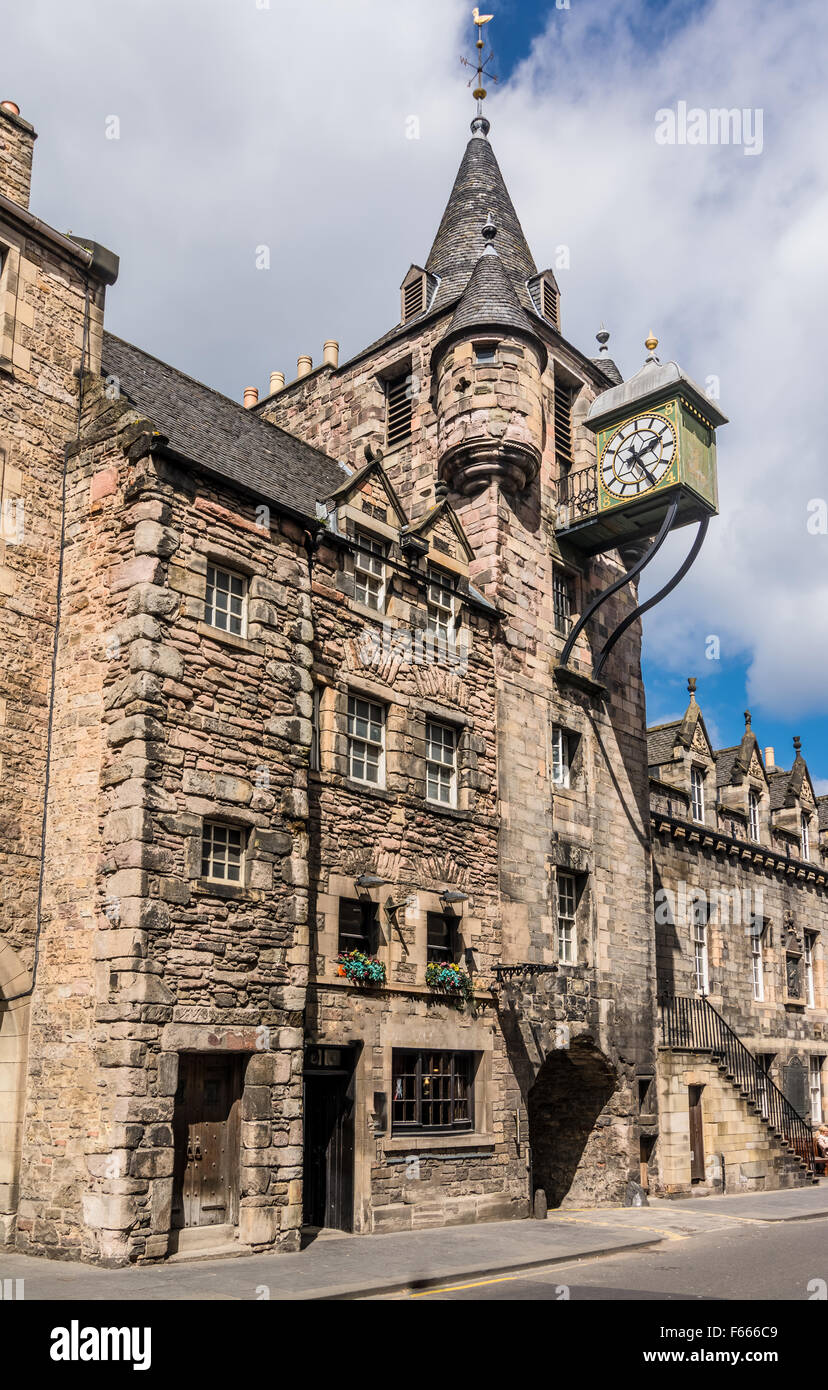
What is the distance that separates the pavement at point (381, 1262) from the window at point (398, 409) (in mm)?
14425

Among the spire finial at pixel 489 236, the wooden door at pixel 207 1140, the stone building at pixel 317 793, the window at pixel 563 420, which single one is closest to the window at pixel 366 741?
the stone building at pixel 317 793

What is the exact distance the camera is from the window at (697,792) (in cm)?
3062

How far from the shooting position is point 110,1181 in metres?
12.3

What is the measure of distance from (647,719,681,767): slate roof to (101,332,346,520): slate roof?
13533 mm

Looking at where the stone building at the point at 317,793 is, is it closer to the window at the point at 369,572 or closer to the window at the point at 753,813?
the window at the point at 369,572

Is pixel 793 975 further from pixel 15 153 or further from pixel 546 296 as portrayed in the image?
pixel 15 153

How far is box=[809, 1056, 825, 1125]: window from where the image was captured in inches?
1318

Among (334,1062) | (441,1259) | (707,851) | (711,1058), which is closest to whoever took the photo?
(441,1259)

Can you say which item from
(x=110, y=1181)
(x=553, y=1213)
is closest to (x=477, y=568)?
(x=553, y=1213)

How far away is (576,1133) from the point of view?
2233 cm

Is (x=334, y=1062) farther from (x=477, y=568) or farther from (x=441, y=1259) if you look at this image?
(x=477, y=568)

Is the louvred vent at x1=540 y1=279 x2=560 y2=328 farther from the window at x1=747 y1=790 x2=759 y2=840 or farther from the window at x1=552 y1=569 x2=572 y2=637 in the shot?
the window at x1=747 y1=790 x2=759 y2=840

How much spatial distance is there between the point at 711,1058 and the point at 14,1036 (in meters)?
15.7

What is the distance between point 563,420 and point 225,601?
11.7 metres
